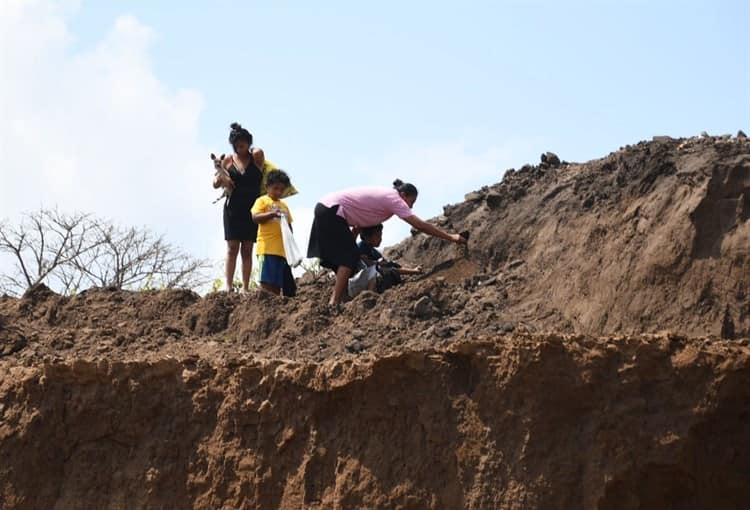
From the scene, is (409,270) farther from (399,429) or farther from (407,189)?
(399,429)

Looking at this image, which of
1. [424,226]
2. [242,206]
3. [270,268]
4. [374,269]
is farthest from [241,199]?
[424,226]

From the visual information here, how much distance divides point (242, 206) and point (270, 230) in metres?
0.50

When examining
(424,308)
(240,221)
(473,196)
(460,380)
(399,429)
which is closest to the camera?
(460,380)

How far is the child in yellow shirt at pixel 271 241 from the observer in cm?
951

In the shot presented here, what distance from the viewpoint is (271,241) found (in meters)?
9.50

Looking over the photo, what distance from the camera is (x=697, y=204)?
306 inches

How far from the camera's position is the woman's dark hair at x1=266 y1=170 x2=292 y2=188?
9.70 meters

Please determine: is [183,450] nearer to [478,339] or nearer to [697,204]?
[478,339]

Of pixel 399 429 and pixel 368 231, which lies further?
pixel 368 231

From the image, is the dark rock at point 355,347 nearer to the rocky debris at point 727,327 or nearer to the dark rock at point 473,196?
the rocky debris at point 727,327

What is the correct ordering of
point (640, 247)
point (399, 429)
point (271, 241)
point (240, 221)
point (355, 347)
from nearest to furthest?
point (399, 429) < point (355, 347) < point (640, 247) < point (271, 241) < point (240, 221)

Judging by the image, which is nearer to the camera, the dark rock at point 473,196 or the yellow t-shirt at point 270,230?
the yellow t-shirt at point 270,230

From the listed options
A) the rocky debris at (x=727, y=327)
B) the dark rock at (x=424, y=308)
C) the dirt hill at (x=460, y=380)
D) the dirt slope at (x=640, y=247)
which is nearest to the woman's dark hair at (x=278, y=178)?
the dirt hill at (x=460, y=380)

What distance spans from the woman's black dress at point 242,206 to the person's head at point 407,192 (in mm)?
1119
